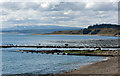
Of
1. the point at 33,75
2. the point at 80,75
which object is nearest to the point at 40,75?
the point at 33,75

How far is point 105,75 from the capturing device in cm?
3198

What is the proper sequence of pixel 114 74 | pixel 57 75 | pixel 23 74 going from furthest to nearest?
pixel 23 74 → pixel 57 75 → pixel 114 74

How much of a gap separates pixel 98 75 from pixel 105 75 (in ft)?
3.68

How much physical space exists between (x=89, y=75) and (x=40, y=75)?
28.3ft

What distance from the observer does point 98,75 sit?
32.2 metres

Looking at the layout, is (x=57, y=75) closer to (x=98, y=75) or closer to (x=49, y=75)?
(x=49, y=75)

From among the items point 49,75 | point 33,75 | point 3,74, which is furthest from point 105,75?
point 3,74

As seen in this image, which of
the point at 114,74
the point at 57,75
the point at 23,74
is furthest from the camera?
the point at 23,74

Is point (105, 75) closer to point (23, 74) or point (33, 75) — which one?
point (33, 75)

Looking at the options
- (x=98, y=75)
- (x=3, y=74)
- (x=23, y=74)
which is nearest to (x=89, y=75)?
(x=98, y=75)

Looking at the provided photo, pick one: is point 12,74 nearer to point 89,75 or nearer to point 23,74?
point 23,74

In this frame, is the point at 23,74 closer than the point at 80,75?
No

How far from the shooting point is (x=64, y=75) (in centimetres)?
3391

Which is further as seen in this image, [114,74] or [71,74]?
[71,74]
